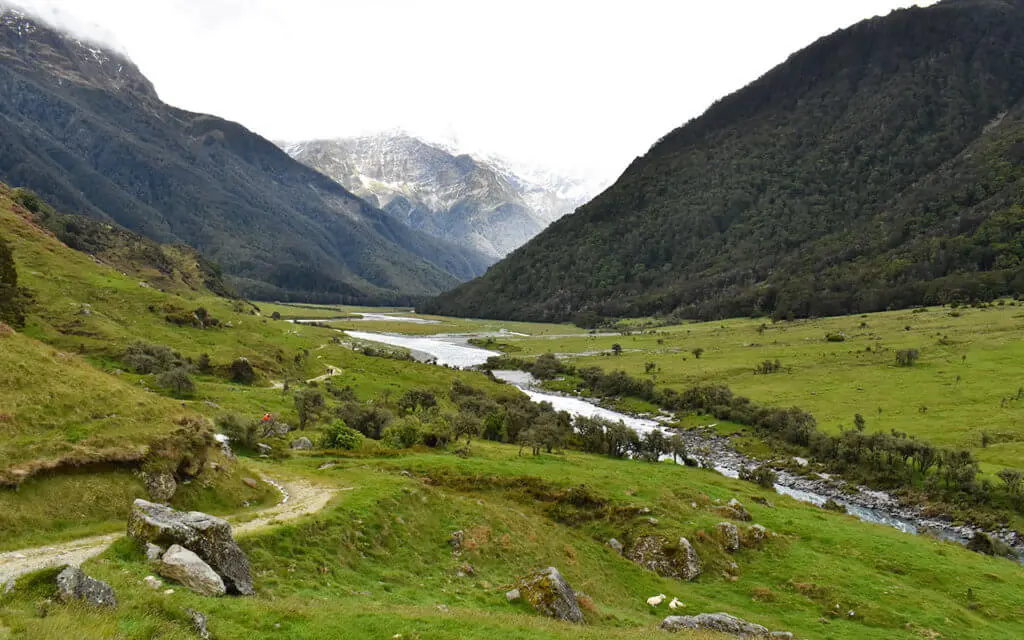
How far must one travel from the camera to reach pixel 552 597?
2298cm

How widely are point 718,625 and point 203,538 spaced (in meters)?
21.4

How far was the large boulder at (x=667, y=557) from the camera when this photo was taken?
106 ft

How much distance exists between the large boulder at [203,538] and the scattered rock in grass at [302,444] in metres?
27.2

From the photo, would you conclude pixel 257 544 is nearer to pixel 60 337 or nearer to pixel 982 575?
pixel 982 575

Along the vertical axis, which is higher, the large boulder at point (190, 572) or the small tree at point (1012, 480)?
the large boulder at point (190, 572)

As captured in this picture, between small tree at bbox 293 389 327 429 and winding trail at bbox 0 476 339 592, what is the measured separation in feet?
85.9

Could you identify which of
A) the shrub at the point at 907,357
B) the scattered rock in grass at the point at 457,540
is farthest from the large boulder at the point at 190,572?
the shrub at the point at 907,357

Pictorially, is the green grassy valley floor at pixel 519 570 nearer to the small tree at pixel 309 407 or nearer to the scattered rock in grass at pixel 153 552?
the scattered rock in grass at pixel 153 552

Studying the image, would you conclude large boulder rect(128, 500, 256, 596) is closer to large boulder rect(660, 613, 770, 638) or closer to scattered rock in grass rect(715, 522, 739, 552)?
large boulder rect(660, 613, 770, 638)

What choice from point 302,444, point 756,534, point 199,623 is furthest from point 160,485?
point 756,534

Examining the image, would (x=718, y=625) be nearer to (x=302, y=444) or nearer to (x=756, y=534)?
(x=756, y=534)

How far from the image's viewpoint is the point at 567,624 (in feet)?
67.9

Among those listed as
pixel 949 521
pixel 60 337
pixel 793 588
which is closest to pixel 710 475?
pixel 949 521

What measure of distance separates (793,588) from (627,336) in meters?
167
